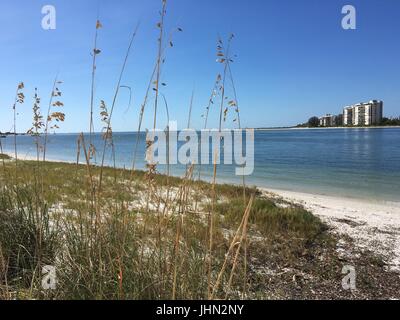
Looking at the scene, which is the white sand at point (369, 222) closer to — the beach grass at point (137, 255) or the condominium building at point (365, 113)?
the beach grass at point (137, 255)

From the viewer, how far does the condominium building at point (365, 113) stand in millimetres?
113812

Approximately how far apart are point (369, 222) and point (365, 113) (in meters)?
126

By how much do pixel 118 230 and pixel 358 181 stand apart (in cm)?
1552

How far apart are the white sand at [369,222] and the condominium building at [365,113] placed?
117m

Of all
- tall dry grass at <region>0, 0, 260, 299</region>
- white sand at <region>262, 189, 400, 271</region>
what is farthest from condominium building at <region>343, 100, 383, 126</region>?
tall dry grass at <region>0, 0, 260, 299</region>

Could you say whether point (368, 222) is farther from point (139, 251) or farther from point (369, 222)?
point (139, 251)

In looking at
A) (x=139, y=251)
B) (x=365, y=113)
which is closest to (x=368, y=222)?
(x=139, y=251)

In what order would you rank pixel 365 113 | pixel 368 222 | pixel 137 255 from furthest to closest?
1. pixel 365 113
2. pixel 368 222
3. pixel 137 255

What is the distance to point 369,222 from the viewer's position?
7.36 meters

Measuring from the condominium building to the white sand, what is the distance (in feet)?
385

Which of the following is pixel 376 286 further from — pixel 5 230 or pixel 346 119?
pixel 346 119

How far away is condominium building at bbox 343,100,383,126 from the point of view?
114 meters
